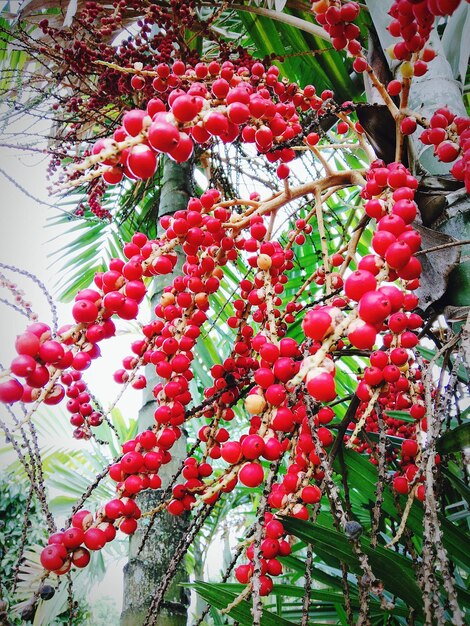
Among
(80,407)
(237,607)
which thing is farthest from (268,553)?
(80,407)

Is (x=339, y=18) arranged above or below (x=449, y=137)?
above

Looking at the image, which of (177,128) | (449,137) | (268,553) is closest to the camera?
(177,128)

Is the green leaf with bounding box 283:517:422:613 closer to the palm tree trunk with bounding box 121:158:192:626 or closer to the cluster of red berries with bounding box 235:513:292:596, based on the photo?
the cluster of red berries with bounding box 235:513:292:596

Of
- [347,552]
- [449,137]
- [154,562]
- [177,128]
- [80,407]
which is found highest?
[177,128]

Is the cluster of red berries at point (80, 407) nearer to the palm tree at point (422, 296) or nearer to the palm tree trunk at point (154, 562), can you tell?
the palm tree trunk at point (154, 562)

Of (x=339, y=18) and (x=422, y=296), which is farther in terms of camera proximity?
(x=422, y=296)

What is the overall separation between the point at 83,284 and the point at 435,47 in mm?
2102

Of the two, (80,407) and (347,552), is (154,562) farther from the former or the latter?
(347,552)

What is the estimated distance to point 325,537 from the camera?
1.97 feet

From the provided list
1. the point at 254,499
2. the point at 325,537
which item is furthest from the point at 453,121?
the point at 254,499

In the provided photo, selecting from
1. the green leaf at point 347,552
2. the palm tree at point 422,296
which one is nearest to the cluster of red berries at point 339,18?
the palm tree at point 422,296

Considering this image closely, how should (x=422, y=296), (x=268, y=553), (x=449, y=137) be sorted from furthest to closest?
1. (x=422, y=296)
2. (x=449, y=137)
3. (x=268, y=553)

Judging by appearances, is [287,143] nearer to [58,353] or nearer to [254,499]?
[58,353]

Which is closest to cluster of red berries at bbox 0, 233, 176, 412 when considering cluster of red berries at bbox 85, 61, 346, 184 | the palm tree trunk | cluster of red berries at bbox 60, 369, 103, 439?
cluster of red berries at bbox 85, 61, 346, 184
